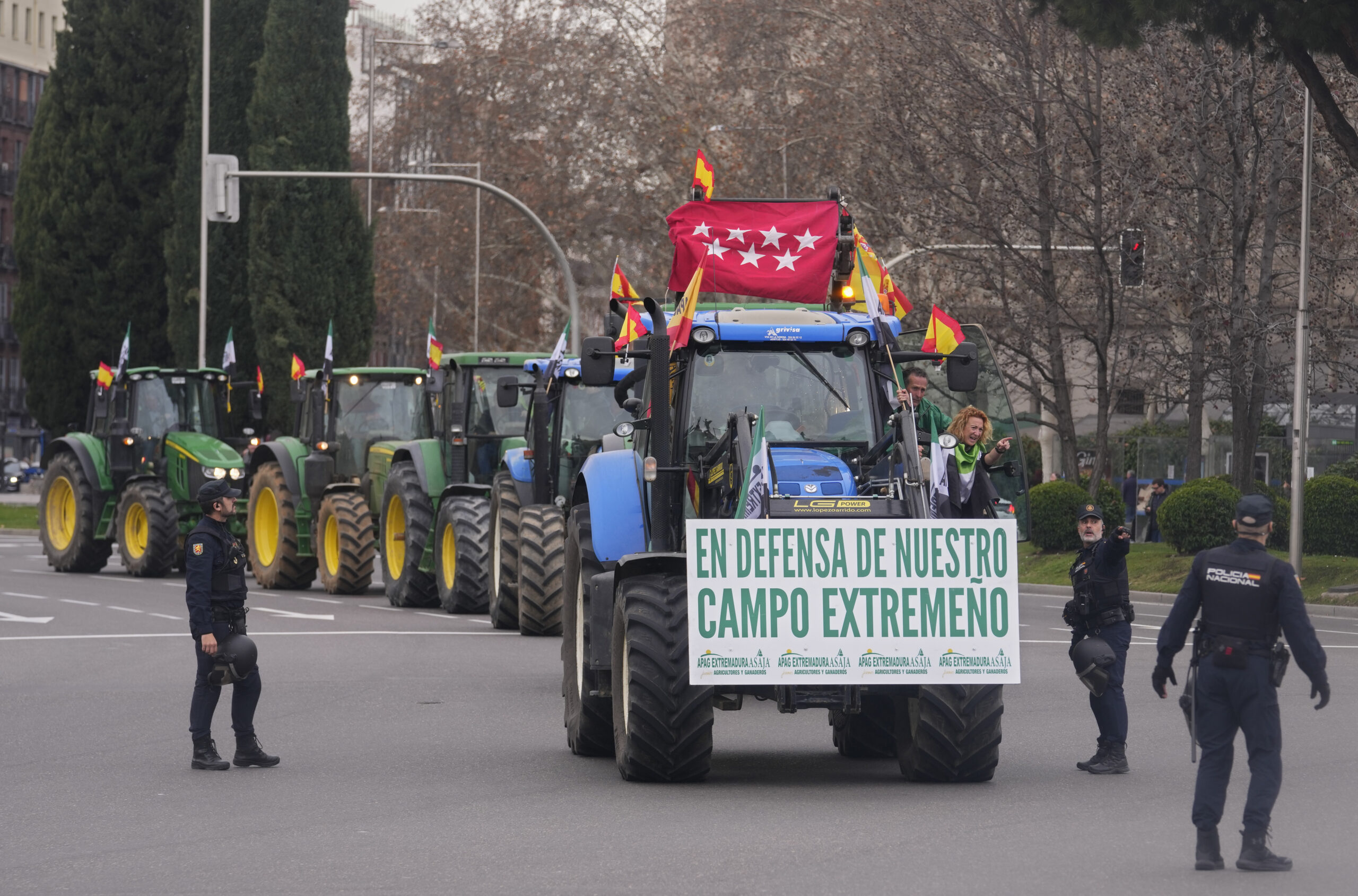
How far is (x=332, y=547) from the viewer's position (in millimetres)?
27062

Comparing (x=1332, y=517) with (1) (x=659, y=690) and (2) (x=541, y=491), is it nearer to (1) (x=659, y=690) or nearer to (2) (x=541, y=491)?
(2) (x=541, y=491)

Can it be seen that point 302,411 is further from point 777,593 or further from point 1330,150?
point 777,593

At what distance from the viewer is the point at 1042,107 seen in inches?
1307

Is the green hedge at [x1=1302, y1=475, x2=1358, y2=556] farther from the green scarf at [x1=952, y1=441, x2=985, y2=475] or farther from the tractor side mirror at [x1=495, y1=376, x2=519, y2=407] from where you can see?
the green scarf at [x1=952, y1=441, x2=985, y2=475]

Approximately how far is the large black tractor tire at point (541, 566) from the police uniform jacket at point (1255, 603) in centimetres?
1102

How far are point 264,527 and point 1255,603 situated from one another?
70.8 ft

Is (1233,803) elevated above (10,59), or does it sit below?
below

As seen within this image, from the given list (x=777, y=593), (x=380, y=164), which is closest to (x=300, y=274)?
(x=380, y=164)

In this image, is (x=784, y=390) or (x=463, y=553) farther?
(x=463, y=553)

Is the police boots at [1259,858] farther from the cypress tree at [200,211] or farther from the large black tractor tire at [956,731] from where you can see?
the cypress tree at [200,211]

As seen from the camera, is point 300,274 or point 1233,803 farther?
point 300,274

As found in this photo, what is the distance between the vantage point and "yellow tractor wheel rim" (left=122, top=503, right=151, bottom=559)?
3011cm

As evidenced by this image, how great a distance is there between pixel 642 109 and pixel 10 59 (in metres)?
67.9

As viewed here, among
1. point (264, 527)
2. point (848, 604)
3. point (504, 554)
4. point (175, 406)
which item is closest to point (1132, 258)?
point (264, 527)
